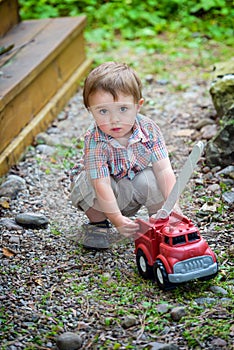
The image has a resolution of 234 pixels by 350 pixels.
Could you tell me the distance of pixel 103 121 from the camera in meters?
2.49

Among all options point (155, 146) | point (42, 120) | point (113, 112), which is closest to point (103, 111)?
point (113, 112)

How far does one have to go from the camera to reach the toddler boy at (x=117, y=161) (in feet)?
8.09

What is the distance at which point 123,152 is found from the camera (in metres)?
2.58

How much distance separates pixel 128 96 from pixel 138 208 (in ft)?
1.69

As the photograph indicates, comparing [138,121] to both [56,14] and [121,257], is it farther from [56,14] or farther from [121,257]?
[56,14]

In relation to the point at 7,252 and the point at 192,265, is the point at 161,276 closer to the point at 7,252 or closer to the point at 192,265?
the point at 192,265

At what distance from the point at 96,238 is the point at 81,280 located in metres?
0.28

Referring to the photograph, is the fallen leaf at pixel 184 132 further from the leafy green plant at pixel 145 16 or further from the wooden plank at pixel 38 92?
the leafy green plant at pixel 145 16

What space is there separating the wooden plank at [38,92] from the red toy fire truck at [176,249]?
1440 millimetres

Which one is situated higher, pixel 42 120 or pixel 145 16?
pixel 42 120

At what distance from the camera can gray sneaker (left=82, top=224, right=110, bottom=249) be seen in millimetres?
2664

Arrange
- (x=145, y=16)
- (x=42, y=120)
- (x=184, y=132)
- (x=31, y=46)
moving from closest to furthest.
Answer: (x=184, y=132)
(x=42, y=120)
(x=31, y=46)
(x=145, y=16)

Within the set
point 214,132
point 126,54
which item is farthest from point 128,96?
point 126,54

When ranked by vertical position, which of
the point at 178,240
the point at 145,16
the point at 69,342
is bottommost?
the point at 145,16
